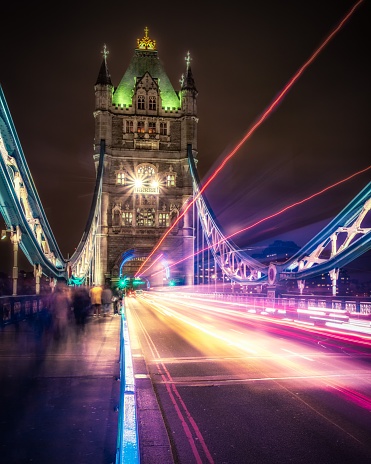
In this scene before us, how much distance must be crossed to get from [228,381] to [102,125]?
6475 centimetres

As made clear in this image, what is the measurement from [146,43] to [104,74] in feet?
33.7

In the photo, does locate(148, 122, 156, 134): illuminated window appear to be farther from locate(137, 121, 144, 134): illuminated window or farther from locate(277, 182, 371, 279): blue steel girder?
locate(277, 182, 371, 279): blue steel girder

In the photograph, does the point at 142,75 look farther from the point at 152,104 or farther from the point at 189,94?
the point at 189,94

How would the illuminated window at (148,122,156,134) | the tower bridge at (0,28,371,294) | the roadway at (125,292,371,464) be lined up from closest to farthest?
the roadway at (125,292,371,464) → the tower bridge at (0,28,371,294) → the illuminated window at (148,122,156,134)

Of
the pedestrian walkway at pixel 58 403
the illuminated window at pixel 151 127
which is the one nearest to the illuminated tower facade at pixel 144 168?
the illuminated window at pixel 151 127

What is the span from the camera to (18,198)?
20.3 m

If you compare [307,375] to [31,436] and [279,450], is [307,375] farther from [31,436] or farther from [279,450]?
[31,436]

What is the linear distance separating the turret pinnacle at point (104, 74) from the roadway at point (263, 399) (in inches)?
2498

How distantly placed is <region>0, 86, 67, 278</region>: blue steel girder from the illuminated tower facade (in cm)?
3914

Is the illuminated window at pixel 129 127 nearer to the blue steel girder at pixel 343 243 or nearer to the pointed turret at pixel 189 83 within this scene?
the pointed turret at pixel 189 83

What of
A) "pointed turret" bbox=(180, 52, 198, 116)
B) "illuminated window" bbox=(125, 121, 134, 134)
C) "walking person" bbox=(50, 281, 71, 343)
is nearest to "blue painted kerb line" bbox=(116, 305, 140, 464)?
"walking person" bbox=(50, 281, 71, 343)

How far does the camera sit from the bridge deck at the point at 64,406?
5219 millimetres

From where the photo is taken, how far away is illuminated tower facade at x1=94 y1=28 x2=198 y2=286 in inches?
2667

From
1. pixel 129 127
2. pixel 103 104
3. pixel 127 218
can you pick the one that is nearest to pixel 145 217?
pixel 127 218
